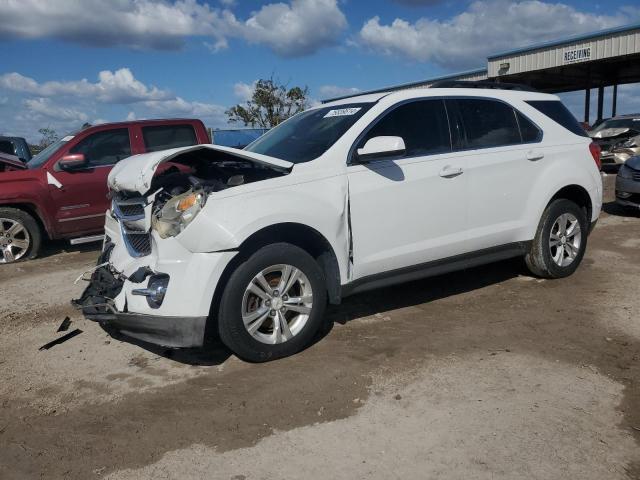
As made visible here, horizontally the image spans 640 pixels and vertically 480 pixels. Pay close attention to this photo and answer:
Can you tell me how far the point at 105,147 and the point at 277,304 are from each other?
213 inches

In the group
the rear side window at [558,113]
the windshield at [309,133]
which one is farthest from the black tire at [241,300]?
the rear side window at [558,113]

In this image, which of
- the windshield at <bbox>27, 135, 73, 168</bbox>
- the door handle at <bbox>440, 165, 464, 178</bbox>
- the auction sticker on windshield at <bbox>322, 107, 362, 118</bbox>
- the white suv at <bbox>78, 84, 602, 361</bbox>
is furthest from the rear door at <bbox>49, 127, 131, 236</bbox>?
the door handle at <bbox>440, 165, 464, 178</bbox>

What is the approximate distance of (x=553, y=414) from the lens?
10.3ft

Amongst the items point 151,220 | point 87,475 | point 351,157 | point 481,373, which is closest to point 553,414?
point 481,373

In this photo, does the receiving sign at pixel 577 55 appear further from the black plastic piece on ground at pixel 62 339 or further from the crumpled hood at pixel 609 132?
the black plastic piece on ground at pixel 62 339

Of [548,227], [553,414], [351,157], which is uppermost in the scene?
[351,157]

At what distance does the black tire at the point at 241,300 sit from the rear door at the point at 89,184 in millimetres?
4939

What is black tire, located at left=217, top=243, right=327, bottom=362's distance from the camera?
3.60m

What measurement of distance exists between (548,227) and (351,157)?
7.78 feet

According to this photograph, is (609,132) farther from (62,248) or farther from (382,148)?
(62,248)

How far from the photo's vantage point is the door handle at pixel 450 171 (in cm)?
457

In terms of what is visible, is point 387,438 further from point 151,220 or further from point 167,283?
point 151,220

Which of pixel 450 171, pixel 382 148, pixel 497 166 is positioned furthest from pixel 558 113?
pixel 382 148

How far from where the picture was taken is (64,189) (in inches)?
305
